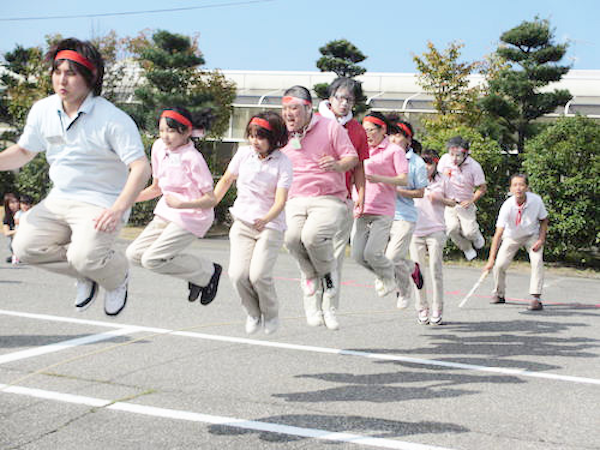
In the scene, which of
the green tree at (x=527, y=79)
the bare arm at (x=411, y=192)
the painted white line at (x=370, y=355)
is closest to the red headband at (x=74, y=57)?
the painted white line at (x=370, y=355)

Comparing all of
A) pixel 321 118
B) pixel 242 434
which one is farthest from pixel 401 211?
pixel 242 434

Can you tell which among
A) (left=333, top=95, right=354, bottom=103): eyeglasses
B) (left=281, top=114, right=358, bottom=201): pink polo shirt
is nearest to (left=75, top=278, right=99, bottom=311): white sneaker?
(left=281, top=114, right=358, bottom=201): pink polo shirt

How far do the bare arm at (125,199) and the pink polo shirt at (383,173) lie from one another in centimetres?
369

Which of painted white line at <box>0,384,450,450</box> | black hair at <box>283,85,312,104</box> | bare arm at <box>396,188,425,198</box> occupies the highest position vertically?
black hair at <box>283,85,312,104</box>

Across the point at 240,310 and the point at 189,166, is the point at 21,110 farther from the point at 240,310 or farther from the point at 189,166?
the point at 189,166

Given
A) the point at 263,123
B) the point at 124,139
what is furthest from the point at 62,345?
the point at 124,139

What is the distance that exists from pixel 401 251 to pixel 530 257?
340 cm

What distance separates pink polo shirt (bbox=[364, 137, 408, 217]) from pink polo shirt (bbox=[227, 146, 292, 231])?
2032 millimetres

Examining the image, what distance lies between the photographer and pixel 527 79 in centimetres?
2089

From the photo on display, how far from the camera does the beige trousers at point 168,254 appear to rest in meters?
6.11

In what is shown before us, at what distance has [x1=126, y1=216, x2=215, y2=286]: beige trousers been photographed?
6.11 metres

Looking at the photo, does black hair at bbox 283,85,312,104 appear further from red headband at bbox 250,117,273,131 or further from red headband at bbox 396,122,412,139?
red headband at bbox 396,122,412,139

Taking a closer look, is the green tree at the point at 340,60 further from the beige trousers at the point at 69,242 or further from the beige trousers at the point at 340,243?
the beige trousers at the point at 69,242

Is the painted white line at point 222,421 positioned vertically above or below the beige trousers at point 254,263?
below
